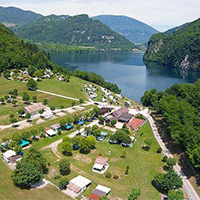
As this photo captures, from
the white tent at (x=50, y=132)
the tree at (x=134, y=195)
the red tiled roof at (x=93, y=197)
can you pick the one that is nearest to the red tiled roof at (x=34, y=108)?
the white tent at (x=50, y=132)

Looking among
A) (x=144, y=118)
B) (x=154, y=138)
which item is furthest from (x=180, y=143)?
(x=144, y=118)

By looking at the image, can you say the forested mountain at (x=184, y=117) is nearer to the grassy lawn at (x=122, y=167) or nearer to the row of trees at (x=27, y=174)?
the grassy lawn at (x=122, y=167)

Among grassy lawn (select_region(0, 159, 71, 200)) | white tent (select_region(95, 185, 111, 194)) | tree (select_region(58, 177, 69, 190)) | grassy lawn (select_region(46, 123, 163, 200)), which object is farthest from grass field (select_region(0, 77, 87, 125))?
white tent (select_region(95, 185, 111, 194))

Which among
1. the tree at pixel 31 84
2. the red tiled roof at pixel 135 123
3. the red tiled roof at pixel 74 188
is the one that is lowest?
the red tiled roof at pixel 74 188

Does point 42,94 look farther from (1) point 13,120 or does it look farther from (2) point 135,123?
(2) point 135,123

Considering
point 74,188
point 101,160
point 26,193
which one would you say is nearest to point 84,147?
point 101,160

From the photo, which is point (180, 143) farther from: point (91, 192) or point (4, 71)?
point (4, 71)
